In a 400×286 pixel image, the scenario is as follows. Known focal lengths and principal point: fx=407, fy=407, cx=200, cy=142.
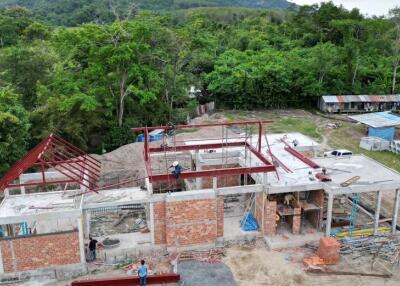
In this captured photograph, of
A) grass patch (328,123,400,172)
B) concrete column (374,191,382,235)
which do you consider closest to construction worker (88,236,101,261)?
concrete column (374,191,382,235)

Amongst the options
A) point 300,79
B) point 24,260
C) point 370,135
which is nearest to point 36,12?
point 300,79

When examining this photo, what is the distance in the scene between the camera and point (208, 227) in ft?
61.2

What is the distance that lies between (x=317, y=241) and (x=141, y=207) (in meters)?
9.77

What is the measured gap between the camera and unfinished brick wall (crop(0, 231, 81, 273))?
1670 centimetres

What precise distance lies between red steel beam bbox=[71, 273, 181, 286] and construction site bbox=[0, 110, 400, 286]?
43mm

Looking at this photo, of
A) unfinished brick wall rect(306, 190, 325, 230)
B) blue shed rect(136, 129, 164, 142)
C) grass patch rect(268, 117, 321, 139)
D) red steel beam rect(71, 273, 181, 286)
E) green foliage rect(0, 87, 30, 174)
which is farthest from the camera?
grass patch rect(268, 117, 321, 139)

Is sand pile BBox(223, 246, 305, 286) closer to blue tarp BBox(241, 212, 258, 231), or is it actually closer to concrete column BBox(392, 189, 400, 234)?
blue tarp BBox(241, 212, 258, 231)

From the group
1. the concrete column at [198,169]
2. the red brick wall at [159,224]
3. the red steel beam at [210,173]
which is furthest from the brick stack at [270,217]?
the red brick wall at [159,224]

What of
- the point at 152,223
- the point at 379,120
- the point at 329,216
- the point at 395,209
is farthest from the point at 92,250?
the point at 379,120

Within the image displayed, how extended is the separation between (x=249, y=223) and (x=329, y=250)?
4086 millimetres

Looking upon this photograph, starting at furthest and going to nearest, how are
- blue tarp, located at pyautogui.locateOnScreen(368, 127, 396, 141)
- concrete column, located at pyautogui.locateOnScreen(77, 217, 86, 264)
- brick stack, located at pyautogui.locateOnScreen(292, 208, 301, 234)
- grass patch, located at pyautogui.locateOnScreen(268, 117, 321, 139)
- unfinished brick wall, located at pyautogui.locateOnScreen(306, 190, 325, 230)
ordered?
1. grass patch, located at pyautogui.locateOnScreen(268, 117, 321, 139)
2. blue tarp, located at pyautogui.locateOnScreen(368, 127, 396, 141)
3. unfinished brick wall, located at pyautogui.locateOnScreen(306, 190, 325, 230)
4. brick stack, located at pyautogui.locateOnScreen(292, 208, 301, 234)
5. concrete column, located at pyautogui.locateOnScreen(77, 217, 86, 264)

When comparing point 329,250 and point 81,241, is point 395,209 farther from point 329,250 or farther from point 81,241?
point 81,241

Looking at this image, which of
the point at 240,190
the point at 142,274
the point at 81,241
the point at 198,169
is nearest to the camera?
the point at 142,274

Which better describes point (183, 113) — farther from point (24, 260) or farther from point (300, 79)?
point (24, 260)
